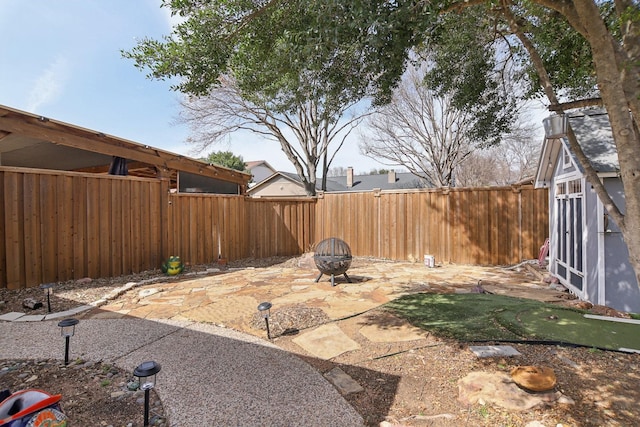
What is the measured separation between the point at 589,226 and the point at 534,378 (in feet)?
12.2

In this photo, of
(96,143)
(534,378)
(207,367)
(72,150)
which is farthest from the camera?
(72,150)

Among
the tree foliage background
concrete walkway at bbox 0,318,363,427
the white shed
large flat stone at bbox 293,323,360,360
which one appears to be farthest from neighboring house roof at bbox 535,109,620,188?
concrete walkway at bbox 0,318,363,427

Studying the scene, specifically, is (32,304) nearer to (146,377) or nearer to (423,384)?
(146,377)

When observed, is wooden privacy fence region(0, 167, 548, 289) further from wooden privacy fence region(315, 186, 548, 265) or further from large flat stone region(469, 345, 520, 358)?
large flat stone region(469, 345, 520, 358)

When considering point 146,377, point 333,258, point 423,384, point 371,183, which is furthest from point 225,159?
point 423,384

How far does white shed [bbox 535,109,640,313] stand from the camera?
14.8 ft

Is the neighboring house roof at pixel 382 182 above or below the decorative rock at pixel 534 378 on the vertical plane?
above

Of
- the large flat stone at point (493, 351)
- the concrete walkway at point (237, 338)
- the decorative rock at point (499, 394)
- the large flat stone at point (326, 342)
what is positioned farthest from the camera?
the large flat stone at point (326, 342)

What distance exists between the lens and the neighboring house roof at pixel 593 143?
15.1 feet

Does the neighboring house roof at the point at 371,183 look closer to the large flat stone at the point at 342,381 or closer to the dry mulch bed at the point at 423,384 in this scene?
the dry mulch bed at the point at 423,384

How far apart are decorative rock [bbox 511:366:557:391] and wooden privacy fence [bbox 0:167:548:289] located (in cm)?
635

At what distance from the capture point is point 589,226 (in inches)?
194

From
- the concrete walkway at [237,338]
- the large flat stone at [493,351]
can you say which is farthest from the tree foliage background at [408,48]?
the concrete walkway at [237,338]

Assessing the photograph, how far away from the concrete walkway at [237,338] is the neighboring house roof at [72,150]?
2.92 m
